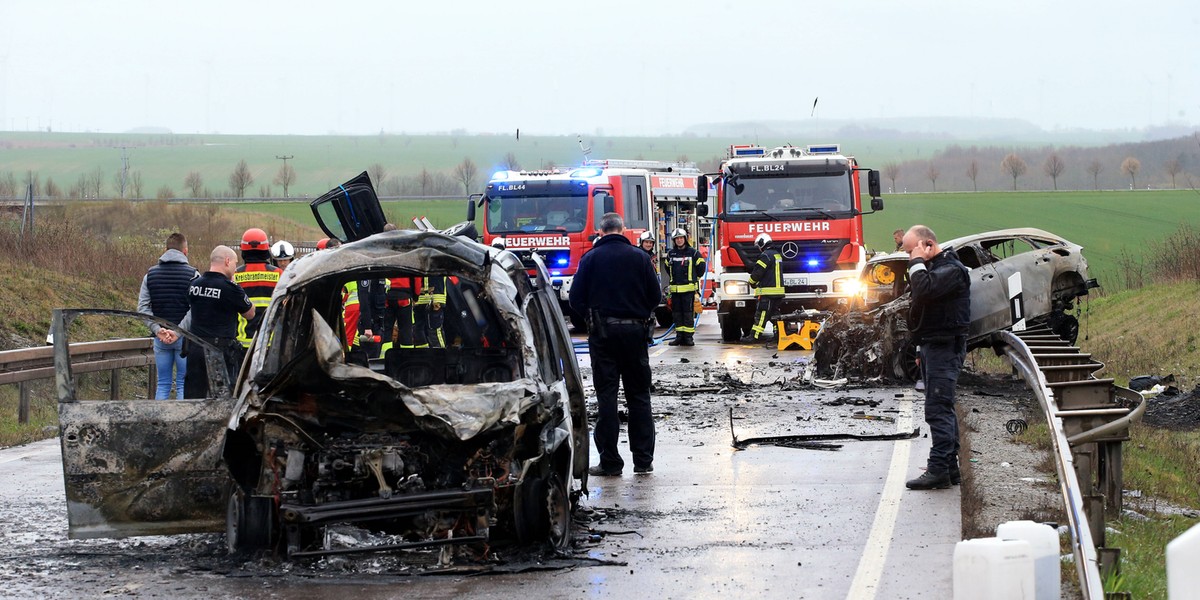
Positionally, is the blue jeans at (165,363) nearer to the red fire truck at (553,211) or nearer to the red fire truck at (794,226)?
the red fire truck at (794,226)

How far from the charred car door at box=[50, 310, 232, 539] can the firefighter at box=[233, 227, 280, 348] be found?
12.7ft

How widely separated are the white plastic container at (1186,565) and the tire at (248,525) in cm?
527

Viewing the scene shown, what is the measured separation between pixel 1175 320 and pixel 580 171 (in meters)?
12.1

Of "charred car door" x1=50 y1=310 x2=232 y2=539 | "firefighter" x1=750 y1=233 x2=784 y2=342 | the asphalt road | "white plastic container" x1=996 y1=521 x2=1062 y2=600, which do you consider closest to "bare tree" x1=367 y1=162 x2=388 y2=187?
"firefighter" x1=750 y1=233 x2=784 y2=342

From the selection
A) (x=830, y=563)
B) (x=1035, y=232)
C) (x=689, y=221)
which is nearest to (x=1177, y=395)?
(x=1035, y=232)

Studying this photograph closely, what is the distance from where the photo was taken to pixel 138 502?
25.3 feet

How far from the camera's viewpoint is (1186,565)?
120 inches

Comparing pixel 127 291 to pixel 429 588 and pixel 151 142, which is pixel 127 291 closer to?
pixel 429 588

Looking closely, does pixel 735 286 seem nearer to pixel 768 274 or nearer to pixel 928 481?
pixel 768 274

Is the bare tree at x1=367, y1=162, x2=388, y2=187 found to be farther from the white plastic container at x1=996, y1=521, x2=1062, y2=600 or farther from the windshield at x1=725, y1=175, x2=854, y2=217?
the white plastic container at x1=996, y1=521, x2=1062, y2=600

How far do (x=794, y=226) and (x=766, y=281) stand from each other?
3.80ft

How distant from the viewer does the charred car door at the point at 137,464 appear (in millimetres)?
7656

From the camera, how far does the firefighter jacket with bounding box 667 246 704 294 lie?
22.9m

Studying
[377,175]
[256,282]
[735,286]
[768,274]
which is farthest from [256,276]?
[377,175]
